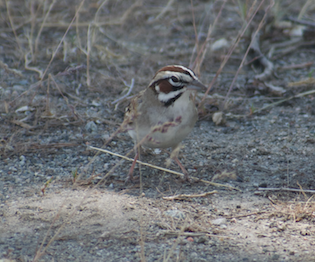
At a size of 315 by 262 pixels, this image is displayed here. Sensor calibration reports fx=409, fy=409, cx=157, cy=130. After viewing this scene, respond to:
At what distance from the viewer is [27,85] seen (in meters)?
6.30

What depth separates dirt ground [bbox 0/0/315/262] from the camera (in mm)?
3305

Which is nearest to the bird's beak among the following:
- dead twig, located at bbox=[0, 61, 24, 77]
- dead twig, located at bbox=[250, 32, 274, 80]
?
dead twig, located at bbox=[250, 32, 274, 80]

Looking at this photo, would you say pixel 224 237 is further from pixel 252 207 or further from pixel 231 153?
pixel 231 153

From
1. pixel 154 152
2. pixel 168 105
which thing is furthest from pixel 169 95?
pixel 154 152

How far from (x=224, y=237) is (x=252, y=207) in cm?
64

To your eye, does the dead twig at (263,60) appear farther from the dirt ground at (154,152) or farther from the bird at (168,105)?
the bird at (168,105)

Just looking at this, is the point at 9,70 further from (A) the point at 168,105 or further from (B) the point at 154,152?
(A) the point at 168,105

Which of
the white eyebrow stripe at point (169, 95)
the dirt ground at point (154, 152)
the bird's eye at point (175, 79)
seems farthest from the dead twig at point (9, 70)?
the bird's eye at point (175, 79)

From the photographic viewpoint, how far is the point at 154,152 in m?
5.04

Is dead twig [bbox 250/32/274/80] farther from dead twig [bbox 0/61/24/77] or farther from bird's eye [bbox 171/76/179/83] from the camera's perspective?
dead twig [bbox 0/61/24/77]

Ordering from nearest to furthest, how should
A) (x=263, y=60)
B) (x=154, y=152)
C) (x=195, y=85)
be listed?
(x=195, y=85) < (x=154, y=152) < (x=263, y=60)

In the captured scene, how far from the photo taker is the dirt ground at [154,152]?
3.30m

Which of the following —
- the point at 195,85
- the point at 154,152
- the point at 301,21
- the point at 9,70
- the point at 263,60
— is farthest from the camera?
the point at 301,21

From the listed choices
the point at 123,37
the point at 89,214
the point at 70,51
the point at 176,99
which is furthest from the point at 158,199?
the point at 123,37
